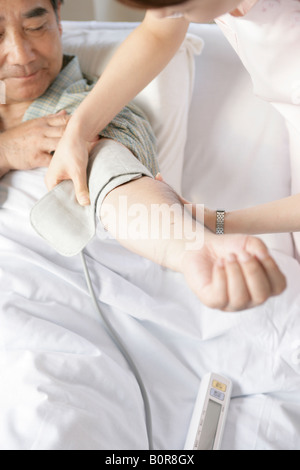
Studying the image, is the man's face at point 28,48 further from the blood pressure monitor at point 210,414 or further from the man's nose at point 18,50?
the blood pressure monitor at point 210,414

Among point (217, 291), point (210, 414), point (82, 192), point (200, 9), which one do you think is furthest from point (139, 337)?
point (200, 9)

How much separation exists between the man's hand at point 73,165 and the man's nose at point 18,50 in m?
0.31

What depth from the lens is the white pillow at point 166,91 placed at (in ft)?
4.04

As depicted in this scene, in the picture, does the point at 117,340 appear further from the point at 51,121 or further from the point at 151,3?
the point at 151,3

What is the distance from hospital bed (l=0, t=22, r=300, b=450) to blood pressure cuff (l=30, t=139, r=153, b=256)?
4.2 inches

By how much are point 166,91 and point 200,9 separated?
0.64 m

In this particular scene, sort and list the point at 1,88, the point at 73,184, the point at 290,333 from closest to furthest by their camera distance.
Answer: the point at 73,184, the point at 290,333, the point at 1,88

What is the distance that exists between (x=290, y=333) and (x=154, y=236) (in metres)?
0.44

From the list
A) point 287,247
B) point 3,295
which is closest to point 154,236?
point 3,295

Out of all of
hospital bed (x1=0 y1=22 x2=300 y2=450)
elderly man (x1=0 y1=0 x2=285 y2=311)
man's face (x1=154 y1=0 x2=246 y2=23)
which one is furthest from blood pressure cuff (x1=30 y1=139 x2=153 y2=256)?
man's face (x1=154 y1=0 x2=246 y2=23)

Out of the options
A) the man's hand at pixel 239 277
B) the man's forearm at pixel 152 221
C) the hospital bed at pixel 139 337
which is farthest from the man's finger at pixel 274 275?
the hospital bed at pixel 139 337

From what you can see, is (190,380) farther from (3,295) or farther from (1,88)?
(1,88)

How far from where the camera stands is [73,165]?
0.87 meters

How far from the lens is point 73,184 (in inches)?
35.8
